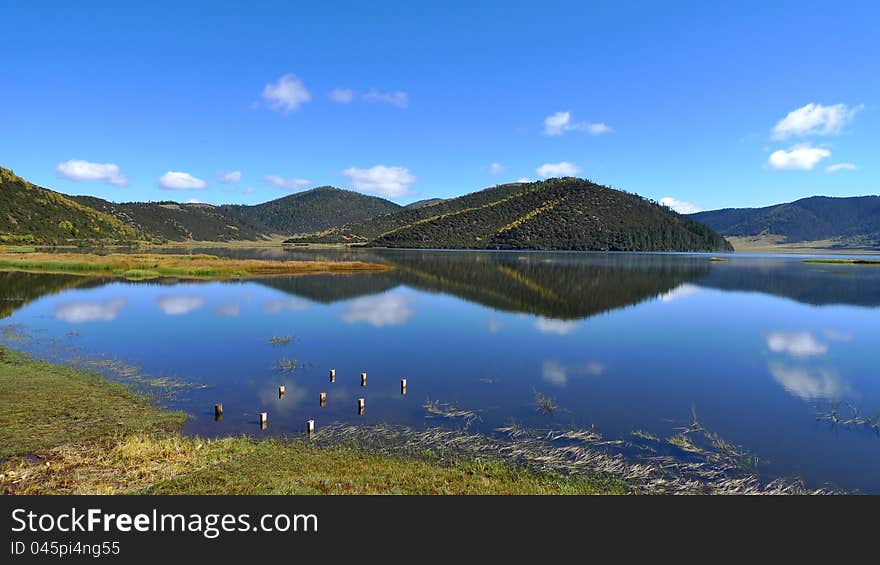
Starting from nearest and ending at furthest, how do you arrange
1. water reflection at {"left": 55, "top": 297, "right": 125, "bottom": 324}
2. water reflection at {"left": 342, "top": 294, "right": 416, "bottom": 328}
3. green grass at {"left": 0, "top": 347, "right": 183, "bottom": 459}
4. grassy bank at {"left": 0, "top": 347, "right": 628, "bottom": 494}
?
1. grassy bank at {"left": 0, "top": 347, "right": 628, "bottom": 494}
2. green grass at {"left": 0, "top": 347, "right": 183, "bottom": 459}
3. water reflection at {"left": 55, "top": 297, "right": 125, "bottom": 324}
4. water reflection at {"left": 342, "top": 294, "right": 416, "bottom": 328}

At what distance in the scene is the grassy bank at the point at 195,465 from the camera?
13.4m

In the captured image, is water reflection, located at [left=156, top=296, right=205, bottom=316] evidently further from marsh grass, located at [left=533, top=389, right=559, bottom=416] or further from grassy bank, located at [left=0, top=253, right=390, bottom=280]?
marsh grass, located at [left=533, top=389, right=559, bottom=416]

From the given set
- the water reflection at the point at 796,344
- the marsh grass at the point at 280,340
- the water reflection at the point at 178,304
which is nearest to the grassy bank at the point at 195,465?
the marsh grass at the point at 280,340

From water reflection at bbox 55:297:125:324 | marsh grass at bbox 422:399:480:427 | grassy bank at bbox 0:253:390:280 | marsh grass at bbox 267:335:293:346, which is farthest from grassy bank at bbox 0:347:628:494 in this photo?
grassy bank at bbox 0:253:390:280

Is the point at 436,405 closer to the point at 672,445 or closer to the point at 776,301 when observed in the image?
the point at 672,445

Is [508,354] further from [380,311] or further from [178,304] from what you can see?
[178,304]

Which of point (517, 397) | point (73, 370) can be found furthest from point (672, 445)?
point (73, 370)

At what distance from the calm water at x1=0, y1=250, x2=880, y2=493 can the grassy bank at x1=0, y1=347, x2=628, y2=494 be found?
273cm

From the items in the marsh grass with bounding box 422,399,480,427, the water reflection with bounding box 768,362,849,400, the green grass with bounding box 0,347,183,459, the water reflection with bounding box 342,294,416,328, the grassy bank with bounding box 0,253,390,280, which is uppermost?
the grassy bank with bounding box 0,253,390,280

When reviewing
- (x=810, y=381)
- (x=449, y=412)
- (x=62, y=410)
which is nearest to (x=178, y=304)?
(x=62, y=410)

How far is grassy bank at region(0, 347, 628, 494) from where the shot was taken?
13.4 m

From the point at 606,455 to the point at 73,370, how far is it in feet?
93.8

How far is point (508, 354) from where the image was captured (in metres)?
33.8
